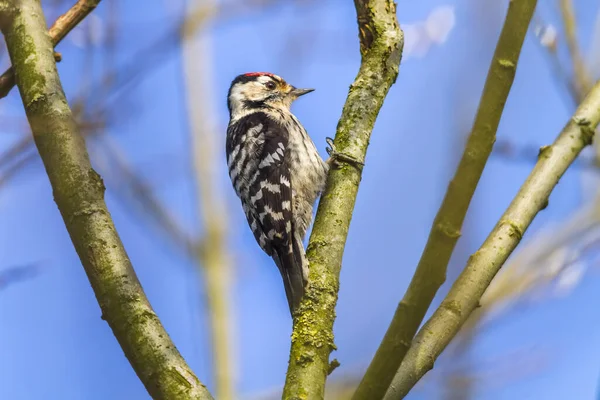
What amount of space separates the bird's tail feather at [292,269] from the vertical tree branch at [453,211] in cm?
114

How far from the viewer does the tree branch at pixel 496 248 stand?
2254 mm

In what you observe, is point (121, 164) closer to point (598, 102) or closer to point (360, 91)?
point (360, 91)

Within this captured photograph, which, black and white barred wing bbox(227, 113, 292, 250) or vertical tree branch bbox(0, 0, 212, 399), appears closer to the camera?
vertical tree branch bbox(0, 0, 212, 399)

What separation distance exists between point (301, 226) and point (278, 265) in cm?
54

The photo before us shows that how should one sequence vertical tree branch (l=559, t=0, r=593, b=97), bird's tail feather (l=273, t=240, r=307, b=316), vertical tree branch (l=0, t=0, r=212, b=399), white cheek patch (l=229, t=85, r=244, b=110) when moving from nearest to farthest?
vertical tree branch (l=0, t=0, r=212, b=399) → vertical tree branch (l=559, t=0, r=593, b=97) → bird's tail feather (l=273, t=240, r=307, b=316) → white cheek patch (l=229, t=85, r=244, b=110)

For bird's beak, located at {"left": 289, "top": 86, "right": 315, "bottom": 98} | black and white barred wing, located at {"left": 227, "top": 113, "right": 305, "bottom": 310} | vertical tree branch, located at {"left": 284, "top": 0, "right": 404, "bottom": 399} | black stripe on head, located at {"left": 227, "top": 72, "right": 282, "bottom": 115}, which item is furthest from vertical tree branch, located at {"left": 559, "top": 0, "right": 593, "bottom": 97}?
black stripe on head, located at {"left": 227, "top": 72, "right": 282, "bottom": 115}

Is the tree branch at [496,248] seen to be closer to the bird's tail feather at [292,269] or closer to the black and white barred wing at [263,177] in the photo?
the bird's tail feather at [292,269]

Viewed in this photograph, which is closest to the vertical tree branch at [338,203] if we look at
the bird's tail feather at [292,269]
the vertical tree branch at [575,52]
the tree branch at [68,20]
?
the bird's tail feather at [292,269]

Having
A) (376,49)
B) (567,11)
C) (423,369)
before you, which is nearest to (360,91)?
(376,49)

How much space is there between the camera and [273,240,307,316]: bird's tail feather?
3.27 m

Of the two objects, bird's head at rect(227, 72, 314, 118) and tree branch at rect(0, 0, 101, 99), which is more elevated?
bird's head at rect(227, 72, 314, 118)

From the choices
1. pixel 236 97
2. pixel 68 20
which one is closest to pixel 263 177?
pixel 236 97

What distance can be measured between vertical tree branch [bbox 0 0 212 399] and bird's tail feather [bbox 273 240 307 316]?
94 cm

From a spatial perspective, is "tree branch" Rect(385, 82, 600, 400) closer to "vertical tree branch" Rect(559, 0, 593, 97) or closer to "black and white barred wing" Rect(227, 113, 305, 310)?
"vertical tree branch" Rect(559, 0, 593, 97)
